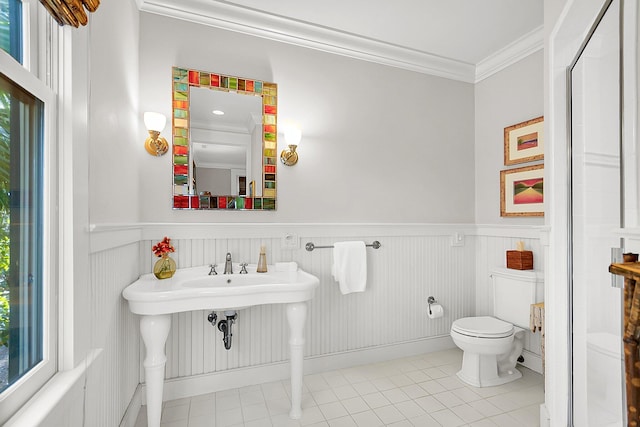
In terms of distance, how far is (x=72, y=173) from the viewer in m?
1.04

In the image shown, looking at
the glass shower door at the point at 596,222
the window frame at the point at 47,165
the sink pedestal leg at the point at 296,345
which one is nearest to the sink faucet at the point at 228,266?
the sink pedestal leg at the point at 296,345

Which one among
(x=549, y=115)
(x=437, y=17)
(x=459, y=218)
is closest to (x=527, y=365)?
(x=459, y=218)

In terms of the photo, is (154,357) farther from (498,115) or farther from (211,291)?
(498,115)

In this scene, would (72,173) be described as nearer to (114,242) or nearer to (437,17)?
(114,242)

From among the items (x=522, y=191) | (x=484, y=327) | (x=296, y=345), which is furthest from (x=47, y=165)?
(x=522, y=191)

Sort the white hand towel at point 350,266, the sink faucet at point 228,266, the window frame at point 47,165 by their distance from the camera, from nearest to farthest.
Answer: the window frame at point 47,165 → the sink faucet at point 228,266 → the white hand towel at point 350,266

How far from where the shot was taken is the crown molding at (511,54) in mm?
2464

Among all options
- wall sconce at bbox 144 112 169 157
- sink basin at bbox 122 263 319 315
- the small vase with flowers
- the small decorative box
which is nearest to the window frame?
sink basin at bbox 122 263 319 315

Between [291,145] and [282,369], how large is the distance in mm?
1603

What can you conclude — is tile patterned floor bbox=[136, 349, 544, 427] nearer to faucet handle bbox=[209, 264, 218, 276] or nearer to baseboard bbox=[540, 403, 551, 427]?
baseboard bbox=[540, 403, 551, 427]

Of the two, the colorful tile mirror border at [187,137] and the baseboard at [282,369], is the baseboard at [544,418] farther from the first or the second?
the colorful tile mirror border at [187,137]

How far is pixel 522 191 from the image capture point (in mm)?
2590

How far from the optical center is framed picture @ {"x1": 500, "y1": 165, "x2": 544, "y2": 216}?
246 centimetres

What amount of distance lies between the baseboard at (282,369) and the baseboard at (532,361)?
58 cm
